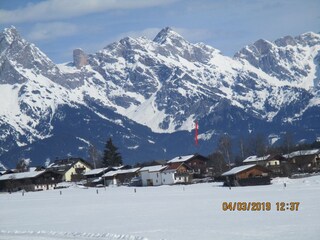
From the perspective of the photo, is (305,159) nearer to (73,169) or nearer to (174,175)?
(174,175)

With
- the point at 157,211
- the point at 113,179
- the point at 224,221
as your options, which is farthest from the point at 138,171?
the point at 224,221

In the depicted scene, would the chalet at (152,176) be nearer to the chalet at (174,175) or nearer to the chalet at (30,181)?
the chalet at (174,175)

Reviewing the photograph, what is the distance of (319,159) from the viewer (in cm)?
15662

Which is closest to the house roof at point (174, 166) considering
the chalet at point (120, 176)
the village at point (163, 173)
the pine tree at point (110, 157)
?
the village at point (163, 173)

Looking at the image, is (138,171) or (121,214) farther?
(138,171)

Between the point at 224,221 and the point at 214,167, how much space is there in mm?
113458

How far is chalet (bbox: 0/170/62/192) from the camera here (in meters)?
145

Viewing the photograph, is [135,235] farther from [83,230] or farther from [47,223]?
[47,223]

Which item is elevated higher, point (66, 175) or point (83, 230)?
point (66, 175)

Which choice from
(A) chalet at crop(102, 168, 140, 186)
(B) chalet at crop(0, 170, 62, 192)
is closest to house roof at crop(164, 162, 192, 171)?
(A) chalet at crop(102, 168, 140, 186)

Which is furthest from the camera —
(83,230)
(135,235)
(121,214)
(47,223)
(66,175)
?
(66,175)

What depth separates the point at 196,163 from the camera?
163625 millimetres
